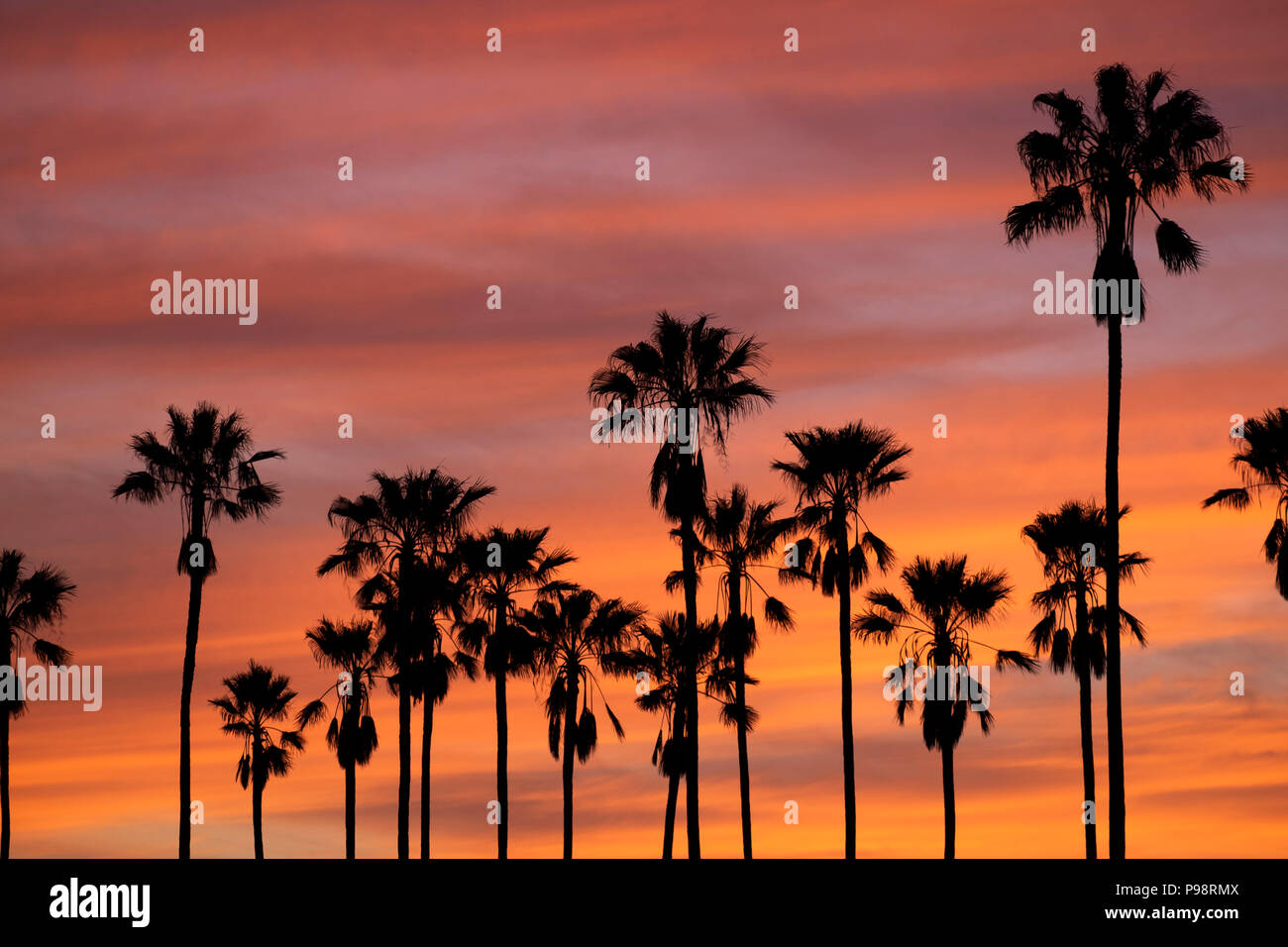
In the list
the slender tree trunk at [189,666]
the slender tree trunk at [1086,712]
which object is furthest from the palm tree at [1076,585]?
the slender tree trunk at [189,666]

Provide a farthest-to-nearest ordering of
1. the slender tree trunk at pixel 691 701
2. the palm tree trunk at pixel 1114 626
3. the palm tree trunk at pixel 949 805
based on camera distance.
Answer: the palm tree trunk at pixel 949 805
the slender tree trunk at pixel 691 701
the palm tree trunk at pixel 1114 626

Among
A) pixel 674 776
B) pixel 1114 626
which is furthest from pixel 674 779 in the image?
pixel 1114 626

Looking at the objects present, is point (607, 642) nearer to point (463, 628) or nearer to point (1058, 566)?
point (463, 628)

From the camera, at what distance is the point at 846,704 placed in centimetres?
5203

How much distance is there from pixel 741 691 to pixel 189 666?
1908 cm

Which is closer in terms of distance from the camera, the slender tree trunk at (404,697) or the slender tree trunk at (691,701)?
the slender tree trunk at (691,701)

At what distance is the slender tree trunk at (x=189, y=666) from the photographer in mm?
54656

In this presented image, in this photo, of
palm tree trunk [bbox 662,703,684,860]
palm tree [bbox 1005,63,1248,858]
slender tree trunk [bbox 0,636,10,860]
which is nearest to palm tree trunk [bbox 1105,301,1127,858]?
palm tree [bbox 1005,63,1248,858]

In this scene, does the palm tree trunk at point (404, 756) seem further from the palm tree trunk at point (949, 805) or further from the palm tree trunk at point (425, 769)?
the palm tree trunk at point (949, 805)

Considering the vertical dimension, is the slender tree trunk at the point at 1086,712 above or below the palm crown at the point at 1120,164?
below

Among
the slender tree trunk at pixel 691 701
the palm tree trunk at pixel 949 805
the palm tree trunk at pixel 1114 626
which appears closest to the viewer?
the palm tree trunk at pixel 1114 626

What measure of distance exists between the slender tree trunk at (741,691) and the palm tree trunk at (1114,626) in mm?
18425
